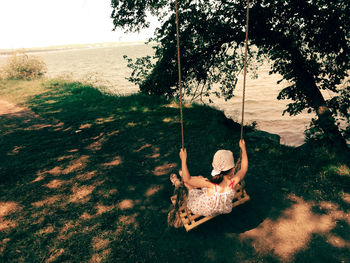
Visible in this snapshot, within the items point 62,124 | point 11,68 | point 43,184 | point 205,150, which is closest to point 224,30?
point 205,150

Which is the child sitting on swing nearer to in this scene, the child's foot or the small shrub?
the child's foot

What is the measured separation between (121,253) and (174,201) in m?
1.11

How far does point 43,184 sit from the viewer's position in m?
5.14

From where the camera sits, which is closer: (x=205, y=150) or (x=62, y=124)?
(x=205, y=150)

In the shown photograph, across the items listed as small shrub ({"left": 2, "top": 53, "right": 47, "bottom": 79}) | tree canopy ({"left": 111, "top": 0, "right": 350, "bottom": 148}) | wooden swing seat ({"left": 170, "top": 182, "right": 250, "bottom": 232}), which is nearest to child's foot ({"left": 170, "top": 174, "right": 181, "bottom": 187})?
wooden swing seat ({"left": 170, "top": 182, "right": 250, "bottom": 232})

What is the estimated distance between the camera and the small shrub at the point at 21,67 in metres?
25.4

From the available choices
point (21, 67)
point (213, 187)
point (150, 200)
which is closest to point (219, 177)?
point (213, 187)

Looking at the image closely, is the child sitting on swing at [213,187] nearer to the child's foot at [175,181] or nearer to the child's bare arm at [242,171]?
the child's bare arm at [242,171]

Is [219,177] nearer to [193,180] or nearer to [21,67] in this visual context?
[193,180]

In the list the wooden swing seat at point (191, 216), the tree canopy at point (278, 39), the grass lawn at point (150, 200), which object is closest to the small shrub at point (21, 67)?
the grass lawn at point (150, 200)

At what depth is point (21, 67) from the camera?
25.5m

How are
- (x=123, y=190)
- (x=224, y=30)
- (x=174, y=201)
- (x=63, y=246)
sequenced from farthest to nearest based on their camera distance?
(x=224, y=30)
(x=123, y=190)
(x=174, y=201)
(x=63, y=246)

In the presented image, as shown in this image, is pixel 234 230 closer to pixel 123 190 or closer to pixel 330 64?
pixel 123 190

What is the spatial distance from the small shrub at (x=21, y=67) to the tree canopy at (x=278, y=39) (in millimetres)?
24535
